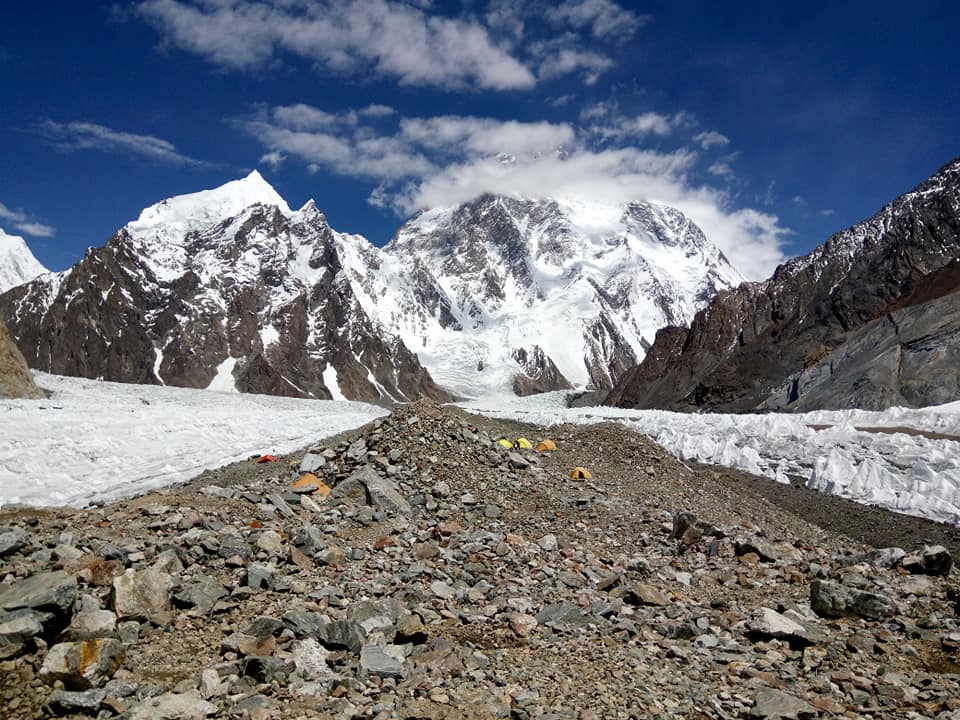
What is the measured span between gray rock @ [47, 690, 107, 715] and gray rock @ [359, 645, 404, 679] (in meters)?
2.12

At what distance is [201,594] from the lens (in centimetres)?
709

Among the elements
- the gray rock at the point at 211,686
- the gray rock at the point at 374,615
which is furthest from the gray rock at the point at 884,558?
the gray rock at the point at 211,686

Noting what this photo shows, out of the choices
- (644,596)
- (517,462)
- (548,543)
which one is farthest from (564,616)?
(517,462)

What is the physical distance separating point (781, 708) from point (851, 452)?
19.6 m

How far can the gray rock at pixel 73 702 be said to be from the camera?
5.06 m

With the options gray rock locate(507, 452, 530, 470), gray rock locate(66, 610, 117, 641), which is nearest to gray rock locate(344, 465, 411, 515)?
gray rock locate(507, 452, 530, 470)

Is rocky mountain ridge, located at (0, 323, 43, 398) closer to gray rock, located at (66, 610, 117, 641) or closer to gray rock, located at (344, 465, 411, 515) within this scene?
gray rock, located at (344, 465, 411, 515)

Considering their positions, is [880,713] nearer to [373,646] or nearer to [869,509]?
[373,646]

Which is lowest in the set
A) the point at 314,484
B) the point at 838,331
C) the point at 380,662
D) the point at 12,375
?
the point at 380,662

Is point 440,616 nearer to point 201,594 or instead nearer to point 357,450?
point 201,594

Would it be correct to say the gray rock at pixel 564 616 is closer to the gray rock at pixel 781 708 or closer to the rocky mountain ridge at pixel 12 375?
the gray rock at pixel 781 708

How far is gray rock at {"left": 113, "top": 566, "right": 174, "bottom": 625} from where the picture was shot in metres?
6.52

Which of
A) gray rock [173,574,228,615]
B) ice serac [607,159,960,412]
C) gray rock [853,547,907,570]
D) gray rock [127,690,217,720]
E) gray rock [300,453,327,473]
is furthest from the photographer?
ice serac [607,159,960,412]

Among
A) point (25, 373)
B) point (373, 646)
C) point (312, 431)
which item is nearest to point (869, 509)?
point (373, 646)
